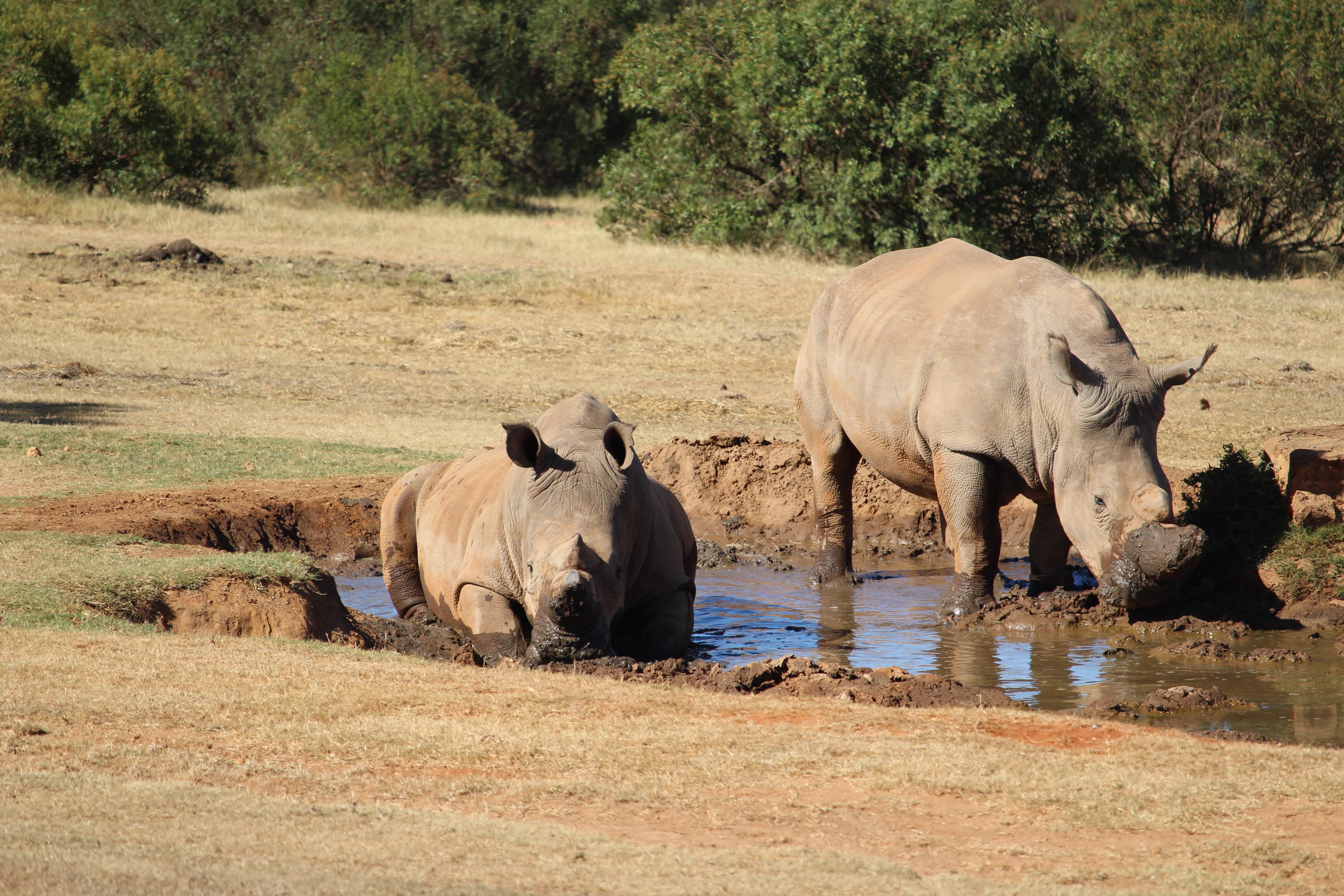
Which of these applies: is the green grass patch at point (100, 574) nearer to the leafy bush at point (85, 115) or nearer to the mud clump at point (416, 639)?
the mud clump at point (416, 639)

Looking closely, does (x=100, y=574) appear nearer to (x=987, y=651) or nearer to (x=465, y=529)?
(x=465, y=529)

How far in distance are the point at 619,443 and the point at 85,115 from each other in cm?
2341

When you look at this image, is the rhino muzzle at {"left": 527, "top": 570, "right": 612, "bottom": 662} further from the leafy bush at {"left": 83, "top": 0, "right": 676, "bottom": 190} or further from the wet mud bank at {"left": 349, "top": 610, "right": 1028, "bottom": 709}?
the leafy bush at {"left": 83, "top": 0, "right": 676, "bottom": 190}

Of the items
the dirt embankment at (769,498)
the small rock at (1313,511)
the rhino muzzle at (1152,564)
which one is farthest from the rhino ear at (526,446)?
the small rock at (1313,511)

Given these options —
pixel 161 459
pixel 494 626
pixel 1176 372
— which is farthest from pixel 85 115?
pixel 1176 372

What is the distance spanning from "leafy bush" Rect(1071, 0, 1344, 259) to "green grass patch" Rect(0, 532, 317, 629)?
69.5ft

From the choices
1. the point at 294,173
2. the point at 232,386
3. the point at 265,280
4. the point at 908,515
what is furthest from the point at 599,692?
the point at 294,173

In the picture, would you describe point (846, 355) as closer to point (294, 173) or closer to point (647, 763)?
point (647, 763)

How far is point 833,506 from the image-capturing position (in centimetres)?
1063

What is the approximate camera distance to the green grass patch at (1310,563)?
352 inches

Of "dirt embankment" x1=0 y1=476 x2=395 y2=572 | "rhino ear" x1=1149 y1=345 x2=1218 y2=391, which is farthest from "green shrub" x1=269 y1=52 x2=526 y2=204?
"rhino ear" x1=1149 y1=345 x2=1218 y2=391

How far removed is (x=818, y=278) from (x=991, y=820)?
1923 cm

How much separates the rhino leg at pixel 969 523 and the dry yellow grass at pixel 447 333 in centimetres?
493

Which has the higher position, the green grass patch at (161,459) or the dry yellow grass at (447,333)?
the dry yellow grass at (447,333)
